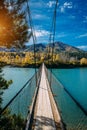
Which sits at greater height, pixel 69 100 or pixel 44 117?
pixel 44 117

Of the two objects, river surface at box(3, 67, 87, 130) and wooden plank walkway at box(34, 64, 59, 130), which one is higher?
wooden plank walkway at box(34, 64, 59, 130)

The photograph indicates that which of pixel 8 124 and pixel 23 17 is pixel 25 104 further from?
pixel 23 17

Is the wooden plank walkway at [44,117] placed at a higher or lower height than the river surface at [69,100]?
higher

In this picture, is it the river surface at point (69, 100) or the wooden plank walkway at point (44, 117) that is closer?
the wooden plank walkway at point (44, 117)

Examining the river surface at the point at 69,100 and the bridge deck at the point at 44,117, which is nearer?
the bridge deck at the point at 44,117

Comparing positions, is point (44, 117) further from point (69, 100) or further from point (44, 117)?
point (69, 100)

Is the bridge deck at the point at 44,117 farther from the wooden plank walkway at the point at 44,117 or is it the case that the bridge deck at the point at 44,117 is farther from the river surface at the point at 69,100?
the river surface at the point at 69,100

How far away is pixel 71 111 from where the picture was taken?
38.4ft

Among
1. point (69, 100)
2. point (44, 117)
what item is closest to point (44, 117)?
point (44, 117)

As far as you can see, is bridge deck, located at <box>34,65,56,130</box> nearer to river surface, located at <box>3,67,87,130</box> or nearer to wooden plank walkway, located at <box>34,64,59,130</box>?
wooden plank walkway, located at <box>34,64,59,130</box>

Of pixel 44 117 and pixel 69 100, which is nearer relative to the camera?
pixel 44 117

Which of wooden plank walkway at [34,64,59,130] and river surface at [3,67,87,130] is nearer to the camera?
wooden plank walkway at [34,64,59,130]

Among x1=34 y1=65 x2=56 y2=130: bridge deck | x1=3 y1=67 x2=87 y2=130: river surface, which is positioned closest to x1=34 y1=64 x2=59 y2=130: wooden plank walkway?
x1=34 y1=65 x2=56 y2=130: bridge deck

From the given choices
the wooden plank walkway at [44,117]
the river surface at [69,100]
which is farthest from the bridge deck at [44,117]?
the river surface at [69,100]
